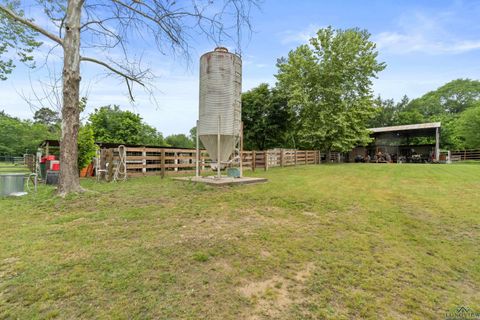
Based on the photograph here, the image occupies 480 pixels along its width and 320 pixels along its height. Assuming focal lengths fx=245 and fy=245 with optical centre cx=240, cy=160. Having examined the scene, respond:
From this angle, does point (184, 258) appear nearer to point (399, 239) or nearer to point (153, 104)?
point (399, 239)

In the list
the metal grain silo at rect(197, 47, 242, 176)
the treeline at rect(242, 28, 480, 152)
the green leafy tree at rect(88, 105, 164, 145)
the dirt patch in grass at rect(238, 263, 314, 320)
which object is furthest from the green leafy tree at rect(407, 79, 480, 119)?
the dirt patch in grass at rect(238, 263, 314, 320)

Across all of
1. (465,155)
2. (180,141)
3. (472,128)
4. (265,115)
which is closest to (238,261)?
(265,115)

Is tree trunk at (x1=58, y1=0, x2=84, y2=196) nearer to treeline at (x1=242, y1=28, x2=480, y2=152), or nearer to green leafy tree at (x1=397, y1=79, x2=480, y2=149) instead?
treeline at (x1=242, y1=28, x2=480, y2=152)

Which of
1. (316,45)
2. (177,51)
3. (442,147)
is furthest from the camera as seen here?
(442,147)

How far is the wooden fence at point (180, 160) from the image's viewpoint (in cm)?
1011

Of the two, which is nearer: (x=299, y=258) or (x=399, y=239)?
(x=299, y=258)

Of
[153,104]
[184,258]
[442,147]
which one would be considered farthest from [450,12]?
→ [442,147]

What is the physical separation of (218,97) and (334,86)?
1610 cm

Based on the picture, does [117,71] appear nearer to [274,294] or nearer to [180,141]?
[274,294]

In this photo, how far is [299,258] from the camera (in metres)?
2.75

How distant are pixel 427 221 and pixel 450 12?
902cm

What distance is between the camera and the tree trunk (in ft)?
20.2

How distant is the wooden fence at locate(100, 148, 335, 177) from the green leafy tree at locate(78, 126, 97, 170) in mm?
1465

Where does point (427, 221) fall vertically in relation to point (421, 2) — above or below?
below
